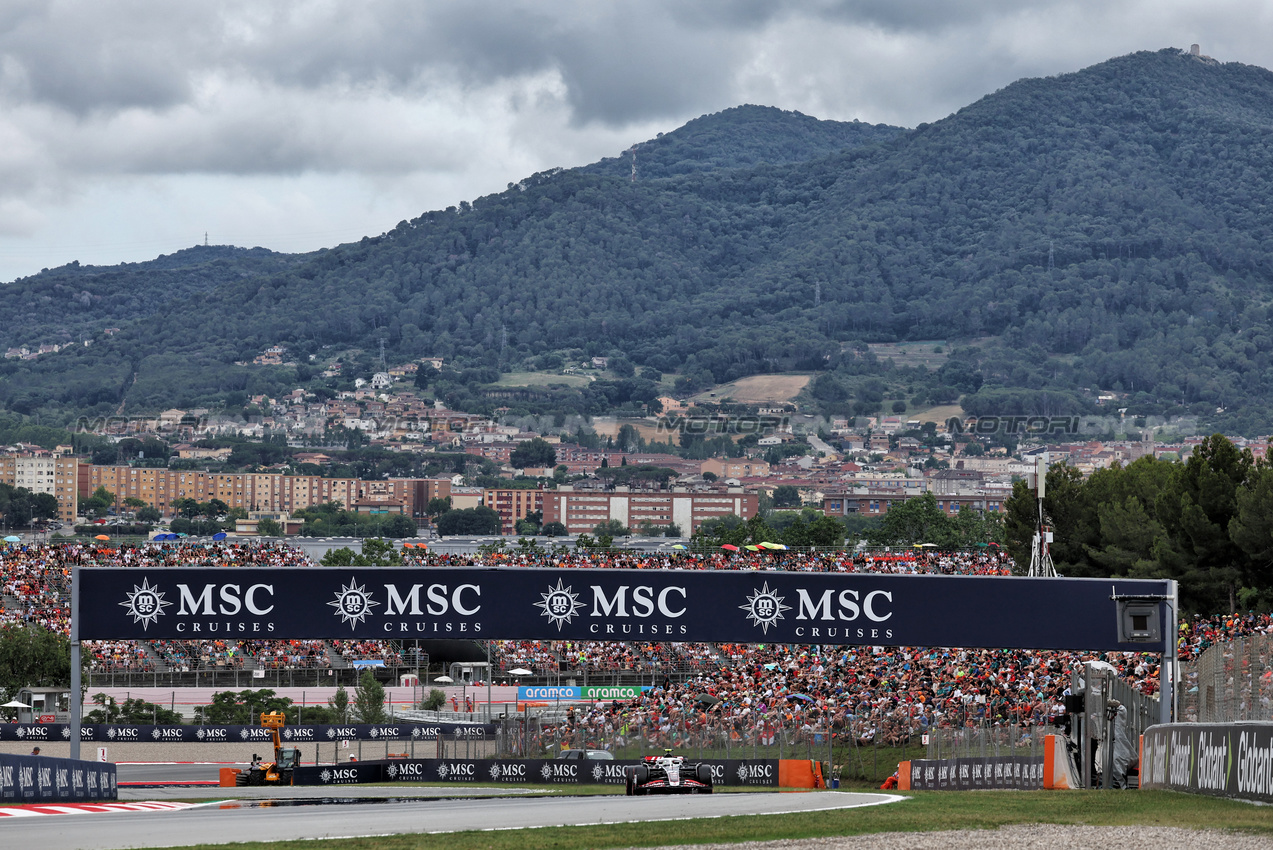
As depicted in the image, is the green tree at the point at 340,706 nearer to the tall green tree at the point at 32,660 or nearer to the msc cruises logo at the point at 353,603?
the tall green tree at the point at 32,660

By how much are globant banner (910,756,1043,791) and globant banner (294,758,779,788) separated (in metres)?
3.76

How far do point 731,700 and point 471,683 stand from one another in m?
17.9

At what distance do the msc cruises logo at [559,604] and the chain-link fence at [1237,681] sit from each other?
1114cm

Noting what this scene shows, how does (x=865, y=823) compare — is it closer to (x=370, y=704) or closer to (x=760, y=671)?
(x=760, y=671)

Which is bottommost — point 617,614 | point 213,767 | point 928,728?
point 213,767

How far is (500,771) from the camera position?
3177 centimetres

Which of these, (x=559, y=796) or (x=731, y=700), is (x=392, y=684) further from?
(x=559, y=796)

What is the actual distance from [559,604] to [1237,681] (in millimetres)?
13606

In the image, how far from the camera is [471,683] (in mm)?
54812

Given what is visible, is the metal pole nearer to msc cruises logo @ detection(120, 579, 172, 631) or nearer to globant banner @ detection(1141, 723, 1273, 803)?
msc cruises logo @ detection(120, 579, 172, 631)

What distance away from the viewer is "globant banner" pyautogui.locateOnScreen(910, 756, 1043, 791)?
2529 centimetres

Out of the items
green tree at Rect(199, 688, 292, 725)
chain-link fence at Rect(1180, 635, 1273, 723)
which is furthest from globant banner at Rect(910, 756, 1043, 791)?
green tree at Rect(199, 688, 292, 725)

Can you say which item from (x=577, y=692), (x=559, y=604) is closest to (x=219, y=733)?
(x=577, y=692)

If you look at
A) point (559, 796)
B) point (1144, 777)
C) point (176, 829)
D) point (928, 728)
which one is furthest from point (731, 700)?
point (176, 829)
